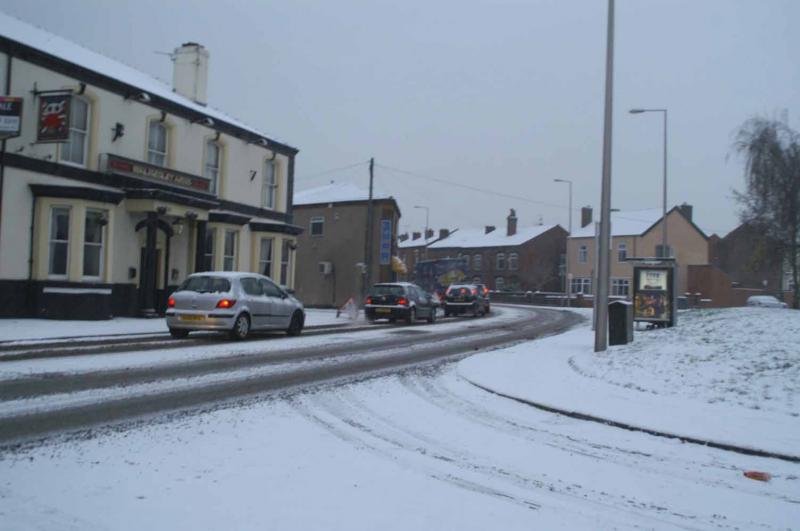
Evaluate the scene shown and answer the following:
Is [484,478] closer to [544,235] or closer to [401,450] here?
[401,450]

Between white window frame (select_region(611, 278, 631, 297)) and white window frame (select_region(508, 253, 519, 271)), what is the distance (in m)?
12.7

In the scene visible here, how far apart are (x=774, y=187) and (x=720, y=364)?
1997cm

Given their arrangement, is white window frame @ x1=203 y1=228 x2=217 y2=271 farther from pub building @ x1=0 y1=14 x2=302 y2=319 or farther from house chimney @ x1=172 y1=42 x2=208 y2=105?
house chimney @ x1=172 y1=42 x2=208 y2=105

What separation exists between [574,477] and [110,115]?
20572 millimetres

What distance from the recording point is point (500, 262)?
255 ft

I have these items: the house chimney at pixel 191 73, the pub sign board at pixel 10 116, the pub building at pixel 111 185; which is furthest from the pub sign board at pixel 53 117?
the house chimney at pixel 191 73

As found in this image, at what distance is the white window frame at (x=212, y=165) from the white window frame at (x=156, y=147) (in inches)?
87.5

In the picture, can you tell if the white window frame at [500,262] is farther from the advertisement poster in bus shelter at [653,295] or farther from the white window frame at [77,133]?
the white window frame at [77,133]

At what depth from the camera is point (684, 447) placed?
22.7 feet

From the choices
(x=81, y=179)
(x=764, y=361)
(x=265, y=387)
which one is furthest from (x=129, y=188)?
(x=764, y=361)

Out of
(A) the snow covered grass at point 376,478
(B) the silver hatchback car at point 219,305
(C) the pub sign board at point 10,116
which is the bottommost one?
(A) the snow covered grass at point 376,478

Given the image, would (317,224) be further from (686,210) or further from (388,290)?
(686,210)

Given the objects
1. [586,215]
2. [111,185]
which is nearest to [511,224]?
[586,215]

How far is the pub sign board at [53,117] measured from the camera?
18.5m
